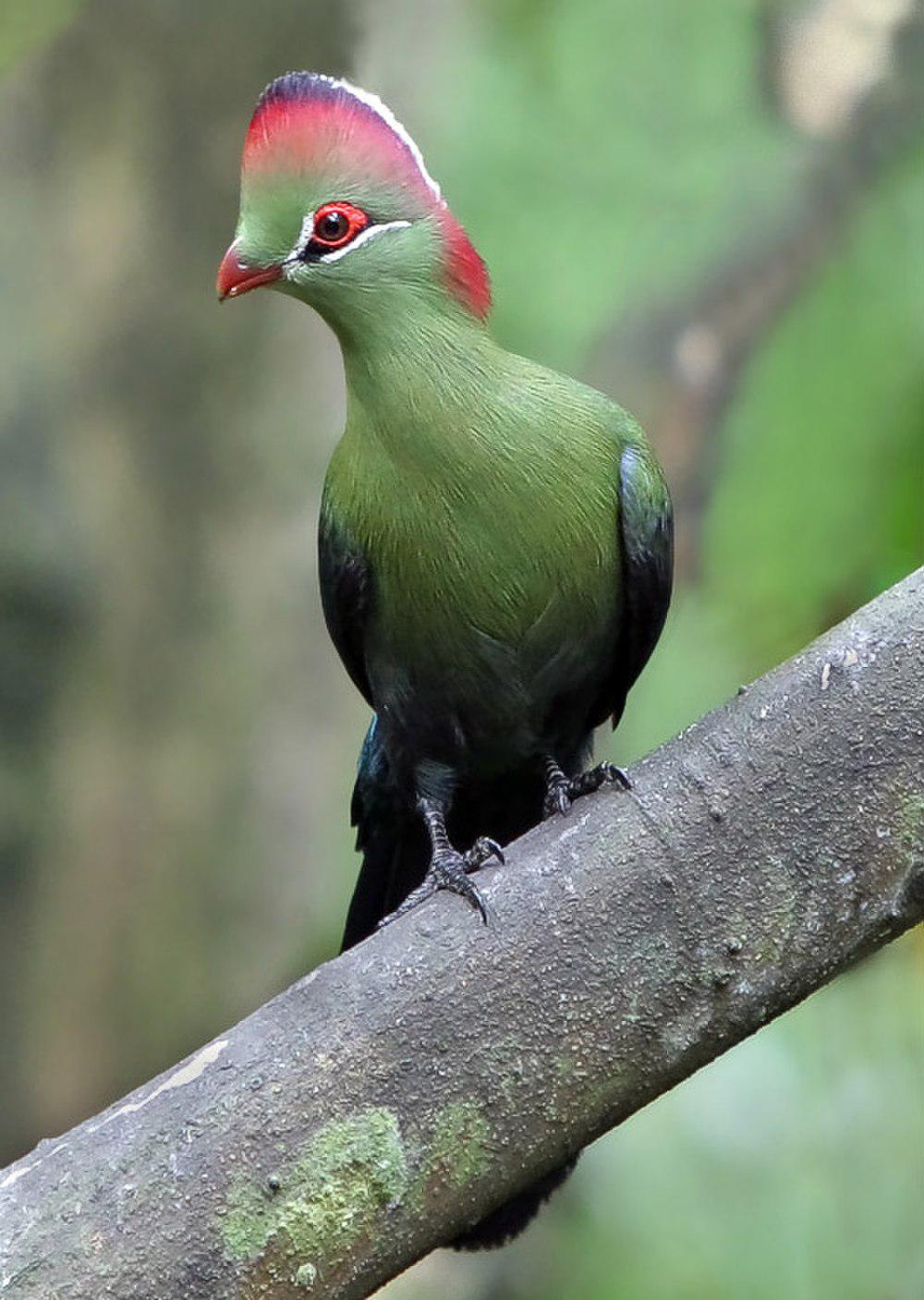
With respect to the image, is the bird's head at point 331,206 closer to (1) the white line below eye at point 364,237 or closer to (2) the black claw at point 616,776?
(1) the white line below eye at point 364,237

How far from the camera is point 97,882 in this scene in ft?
13.2

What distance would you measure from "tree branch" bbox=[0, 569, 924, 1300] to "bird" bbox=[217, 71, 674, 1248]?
0.29 meters

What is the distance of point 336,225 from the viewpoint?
2.28 metres

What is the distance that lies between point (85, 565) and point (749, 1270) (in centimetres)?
203

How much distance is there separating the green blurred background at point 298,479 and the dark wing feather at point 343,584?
1.68 feet

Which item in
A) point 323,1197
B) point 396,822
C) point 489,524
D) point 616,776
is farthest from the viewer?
point 396,822

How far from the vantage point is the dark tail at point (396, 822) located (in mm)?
2717

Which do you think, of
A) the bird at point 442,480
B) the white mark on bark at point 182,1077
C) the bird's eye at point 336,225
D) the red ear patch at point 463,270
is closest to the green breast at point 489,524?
the bird at point 442,480

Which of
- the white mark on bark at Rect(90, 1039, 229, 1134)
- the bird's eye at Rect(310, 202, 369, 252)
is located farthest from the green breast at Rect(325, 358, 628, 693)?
the white mark on bark at Rect(90, 1039, 229, 1134)

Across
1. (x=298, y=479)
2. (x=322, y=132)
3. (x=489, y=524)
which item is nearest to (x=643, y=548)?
(x=489, y=524)

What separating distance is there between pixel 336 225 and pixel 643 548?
610 mm

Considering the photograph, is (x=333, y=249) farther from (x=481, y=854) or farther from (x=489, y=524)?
(x=481, y=854)

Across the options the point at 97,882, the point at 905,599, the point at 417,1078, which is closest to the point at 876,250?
the point at 905,599

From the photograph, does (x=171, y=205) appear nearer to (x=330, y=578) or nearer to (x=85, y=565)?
(x=85, y=565)
